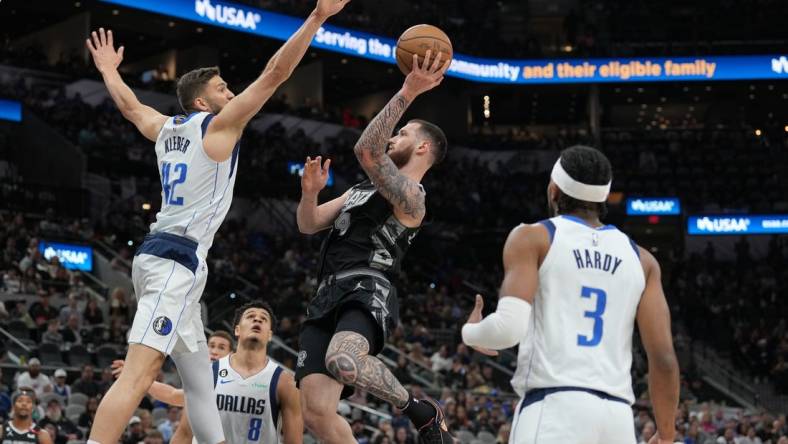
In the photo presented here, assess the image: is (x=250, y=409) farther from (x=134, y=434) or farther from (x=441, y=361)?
(x=441, y=361)

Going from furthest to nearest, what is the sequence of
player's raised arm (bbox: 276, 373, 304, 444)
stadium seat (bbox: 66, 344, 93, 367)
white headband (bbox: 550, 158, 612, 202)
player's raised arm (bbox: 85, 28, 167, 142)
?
1. stadium seat (bbox: 66, 344, 93, 367)
2. player's raised arm (bbox: 276, 373, 304, 444)
3. player's raised arm (bbox: 85, 28, 167, 142)
4. white headband (bbox: 550, 158, 612, 202)

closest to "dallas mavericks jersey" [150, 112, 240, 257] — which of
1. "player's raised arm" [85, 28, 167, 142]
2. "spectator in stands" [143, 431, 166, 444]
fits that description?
"player's raised arm" [85, 28, 167, 142]

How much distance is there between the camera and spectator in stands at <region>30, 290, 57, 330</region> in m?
18.2

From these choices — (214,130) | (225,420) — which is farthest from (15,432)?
(214,130)

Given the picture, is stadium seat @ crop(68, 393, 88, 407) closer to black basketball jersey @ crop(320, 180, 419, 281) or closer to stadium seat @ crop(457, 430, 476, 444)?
stadium seat @ crop(457, 430, 476, 444)

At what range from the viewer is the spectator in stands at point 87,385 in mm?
15531

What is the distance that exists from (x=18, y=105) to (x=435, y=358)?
1267 centimetres

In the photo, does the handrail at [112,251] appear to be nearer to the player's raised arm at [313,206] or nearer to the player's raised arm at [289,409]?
the player's raised arm at [289,409]

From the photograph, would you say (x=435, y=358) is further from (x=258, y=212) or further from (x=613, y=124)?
(x=613, y=124)

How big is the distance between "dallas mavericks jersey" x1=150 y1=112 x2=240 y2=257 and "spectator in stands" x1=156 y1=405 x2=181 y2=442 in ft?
27.1

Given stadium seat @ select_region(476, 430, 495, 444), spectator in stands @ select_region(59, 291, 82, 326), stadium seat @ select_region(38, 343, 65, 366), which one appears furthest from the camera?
spectator in stands @ select_region(59, 291, 82, 326)

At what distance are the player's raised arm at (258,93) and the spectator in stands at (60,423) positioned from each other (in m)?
8.19

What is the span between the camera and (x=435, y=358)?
22.4 m

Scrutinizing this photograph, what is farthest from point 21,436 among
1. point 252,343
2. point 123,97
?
point 123,97
